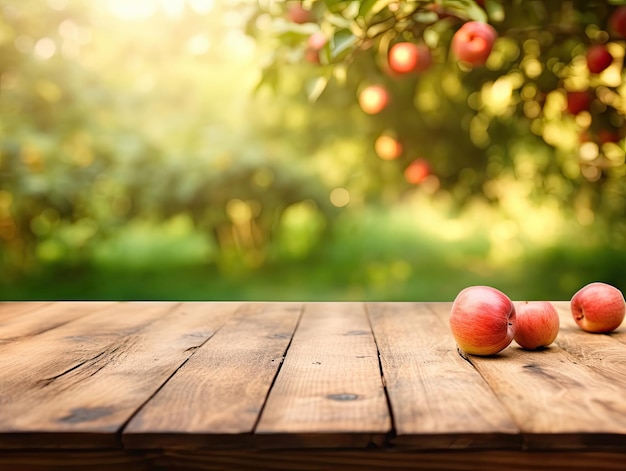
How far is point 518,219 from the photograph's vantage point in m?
4.65

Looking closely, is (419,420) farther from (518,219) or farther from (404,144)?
(518,219)

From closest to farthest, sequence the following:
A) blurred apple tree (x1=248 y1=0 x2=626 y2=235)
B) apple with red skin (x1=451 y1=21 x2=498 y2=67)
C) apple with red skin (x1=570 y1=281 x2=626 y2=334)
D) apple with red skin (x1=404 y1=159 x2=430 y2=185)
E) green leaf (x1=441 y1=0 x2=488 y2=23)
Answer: apple with red skin (x1=570 y1=281 x2=626 y2=334), green leaf (x1=441 y1=0 x2=488 y2=23), apple with red skin (x1=451 y1=21 x2=498 y2=67), blurred apple tree (x1=248 y1=0 x2=626 y2=235), apple with red skin (x1=404 y1=159 x2=430 y2=185)

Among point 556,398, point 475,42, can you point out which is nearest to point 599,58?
point 475,42

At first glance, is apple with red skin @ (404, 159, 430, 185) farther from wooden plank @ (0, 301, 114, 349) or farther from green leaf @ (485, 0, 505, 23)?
wooden plank @ (0, 301, 114, 349)

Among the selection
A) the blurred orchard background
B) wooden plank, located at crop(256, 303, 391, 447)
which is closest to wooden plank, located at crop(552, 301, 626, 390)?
wooden plank, located at crop(256, 303, 391, 447)

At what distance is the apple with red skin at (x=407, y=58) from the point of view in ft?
6.98

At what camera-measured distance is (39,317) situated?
181 cm

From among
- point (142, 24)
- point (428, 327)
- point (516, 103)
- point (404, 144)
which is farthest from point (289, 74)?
point (142, 24)

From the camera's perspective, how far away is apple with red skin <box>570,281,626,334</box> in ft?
5.14

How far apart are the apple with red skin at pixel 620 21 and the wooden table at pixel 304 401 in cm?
111

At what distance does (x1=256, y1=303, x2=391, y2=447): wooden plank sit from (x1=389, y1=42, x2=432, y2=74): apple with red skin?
894mm

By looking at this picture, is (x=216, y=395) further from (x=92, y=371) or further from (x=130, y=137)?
(x=130, y=137)

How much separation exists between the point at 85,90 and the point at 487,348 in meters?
3.82

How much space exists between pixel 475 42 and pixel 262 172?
2.21 meters
